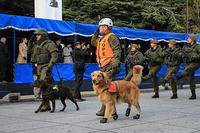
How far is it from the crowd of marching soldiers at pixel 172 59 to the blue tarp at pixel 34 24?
413cm

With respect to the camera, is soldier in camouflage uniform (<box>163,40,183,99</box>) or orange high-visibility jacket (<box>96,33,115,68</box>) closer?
orange high-visibility jacket (<box>96,33,115,68</box>)

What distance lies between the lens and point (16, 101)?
1250 cm

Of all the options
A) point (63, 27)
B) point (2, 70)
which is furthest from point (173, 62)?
point (2, 70)

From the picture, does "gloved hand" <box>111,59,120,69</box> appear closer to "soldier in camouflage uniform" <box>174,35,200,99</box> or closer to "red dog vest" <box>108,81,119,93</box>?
"red dog vest" <box>108,81,119,93</box>

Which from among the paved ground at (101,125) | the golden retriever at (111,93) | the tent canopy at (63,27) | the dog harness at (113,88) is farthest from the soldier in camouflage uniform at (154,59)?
the dog harness at (113,88)

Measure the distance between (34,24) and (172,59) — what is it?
6157 millimetres

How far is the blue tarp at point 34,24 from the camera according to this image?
13352 mm

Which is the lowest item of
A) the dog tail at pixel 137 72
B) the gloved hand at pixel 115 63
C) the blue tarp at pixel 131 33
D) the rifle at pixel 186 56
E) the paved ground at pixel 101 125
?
the paved ground at pixel 101 125

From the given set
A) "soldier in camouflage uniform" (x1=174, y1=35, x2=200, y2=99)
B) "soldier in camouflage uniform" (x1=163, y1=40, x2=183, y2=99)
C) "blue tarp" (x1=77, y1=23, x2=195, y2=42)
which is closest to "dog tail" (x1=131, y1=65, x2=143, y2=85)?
"soldier in camouflage uniform" (x1=174, y1=35, x2=200, y2=99)

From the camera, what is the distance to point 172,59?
12.9 meters

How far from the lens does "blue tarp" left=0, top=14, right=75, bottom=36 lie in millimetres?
13352

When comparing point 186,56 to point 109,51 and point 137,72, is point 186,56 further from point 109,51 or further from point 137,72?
point 109,51

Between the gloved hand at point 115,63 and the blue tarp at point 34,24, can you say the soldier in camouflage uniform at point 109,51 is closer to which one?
the gloved hand at point 115,63

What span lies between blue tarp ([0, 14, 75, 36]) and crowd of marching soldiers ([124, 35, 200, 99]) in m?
4.13
